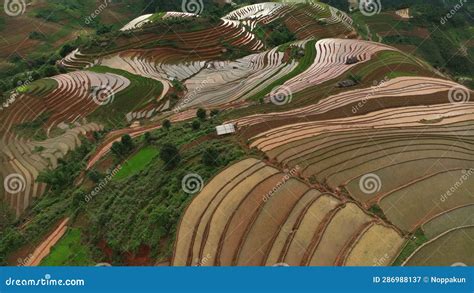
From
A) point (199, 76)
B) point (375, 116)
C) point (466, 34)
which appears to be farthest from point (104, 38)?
point (466, 34)

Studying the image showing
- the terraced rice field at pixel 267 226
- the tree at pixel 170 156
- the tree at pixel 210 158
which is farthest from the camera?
the tree at pixel 170 156

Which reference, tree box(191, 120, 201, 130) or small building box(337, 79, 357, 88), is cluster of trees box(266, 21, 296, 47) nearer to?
small building box(337, 79, 357, 88)

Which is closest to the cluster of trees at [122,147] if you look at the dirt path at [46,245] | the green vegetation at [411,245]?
the dirt path at [46,245]

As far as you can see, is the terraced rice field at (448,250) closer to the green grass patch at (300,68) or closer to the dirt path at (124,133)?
the dirt path at (124,133)

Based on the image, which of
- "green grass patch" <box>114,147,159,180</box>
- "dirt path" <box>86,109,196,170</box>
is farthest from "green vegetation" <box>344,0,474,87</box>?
"green grass patch" <box>114,147,159,180</box>

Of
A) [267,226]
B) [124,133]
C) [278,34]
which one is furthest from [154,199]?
[278,34]

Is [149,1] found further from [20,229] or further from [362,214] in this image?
[362,214]
